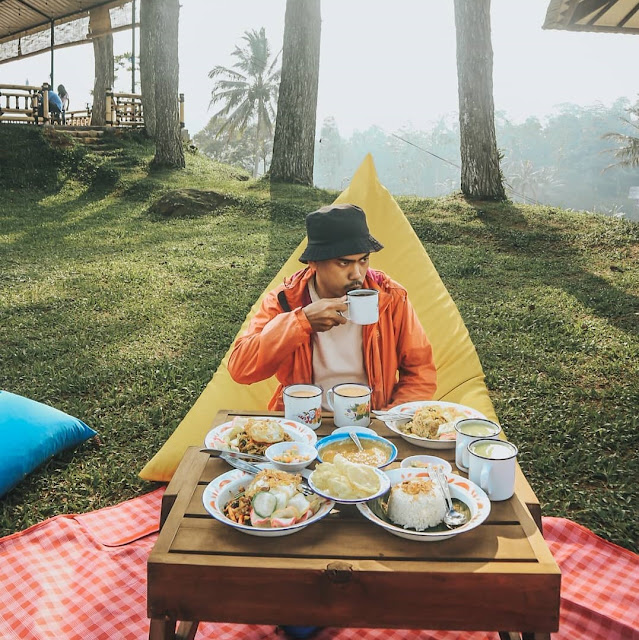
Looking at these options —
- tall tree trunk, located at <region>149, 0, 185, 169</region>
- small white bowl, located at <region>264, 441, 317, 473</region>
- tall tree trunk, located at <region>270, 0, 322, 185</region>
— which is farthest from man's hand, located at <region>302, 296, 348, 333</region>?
tall tree trunk, located at <region>149, 0, 185, 169</region>

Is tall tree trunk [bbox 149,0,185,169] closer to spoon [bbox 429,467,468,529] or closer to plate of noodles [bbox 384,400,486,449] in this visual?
plate of noodles [bbox 384,400,486,449]

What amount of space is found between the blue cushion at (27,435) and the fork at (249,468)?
5.80 feet

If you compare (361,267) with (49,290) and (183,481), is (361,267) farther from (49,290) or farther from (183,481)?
(49,290)

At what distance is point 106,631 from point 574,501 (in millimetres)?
2201

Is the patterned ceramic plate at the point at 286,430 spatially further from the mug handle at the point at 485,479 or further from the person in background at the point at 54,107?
the person in background at the point at 54,107

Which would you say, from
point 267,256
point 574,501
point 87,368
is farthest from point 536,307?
point 87,368

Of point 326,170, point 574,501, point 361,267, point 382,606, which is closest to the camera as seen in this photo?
point 382,606

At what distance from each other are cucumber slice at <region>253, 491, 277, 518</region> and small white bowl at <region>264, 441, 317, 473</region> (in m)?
0.20

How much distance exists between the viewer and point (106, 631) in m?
2.27

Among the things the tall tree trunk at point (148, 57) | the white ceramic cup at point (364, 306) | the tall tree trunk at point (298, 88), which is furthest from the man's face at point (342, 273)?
the tall tree trunk at point (148, 57)

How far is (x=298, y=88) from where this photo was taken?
36.2 ft

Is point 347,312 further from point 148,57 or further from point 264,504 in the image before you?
point 148,57

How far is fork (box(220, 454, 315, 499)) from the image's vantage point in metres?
1.60

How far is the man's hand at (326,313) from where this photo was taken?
2.20 m
